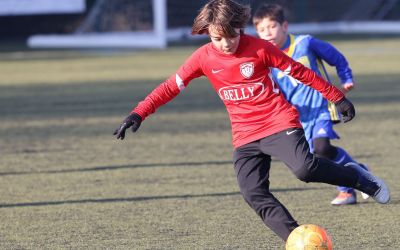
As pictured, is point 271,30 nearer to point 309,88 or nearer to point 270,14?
point 270,14

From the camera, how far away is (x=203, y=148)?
33.0 feet

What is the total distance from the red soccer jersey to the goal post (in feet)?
69.7

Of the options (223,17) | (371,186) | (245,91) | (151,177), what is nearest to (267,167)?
(245,91)

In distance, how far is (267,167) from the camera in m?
5.45

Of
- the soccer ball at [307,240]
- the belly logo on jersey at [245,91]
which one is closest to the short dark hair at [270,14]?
the belly logo on jersey at [245,91]

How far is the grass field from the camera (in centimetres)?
612

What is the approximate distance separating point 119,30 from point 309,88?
2117cm

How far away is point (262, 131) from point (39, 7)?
79.0ft

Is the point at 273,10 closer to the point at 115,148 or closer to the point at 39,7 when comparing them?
the point at 115,148

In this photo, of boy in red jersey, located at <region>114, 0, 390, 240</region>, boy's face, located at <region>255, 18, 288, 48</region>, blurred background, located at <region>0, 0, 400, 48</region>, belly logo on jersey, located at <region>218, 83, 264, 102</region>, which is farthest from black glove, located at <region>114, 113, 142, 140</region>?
blurred background, located at <region>0, 0, 400, 48</region>

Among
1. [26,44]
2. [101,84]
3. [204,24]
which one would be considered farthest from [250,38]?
[26,44]

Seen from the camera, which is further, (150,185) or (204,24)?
(150,185)

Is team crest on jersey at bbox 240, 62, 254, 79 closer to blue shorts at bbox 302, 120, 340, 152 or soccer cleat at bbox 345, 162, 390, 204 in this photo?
soccer cleat at bbox 345, 162, 390, 204

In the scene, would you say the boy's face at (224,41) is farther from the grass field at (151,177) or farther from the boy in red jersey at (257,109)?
the grass field at (151,177)
